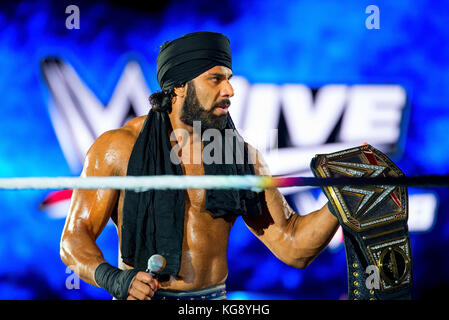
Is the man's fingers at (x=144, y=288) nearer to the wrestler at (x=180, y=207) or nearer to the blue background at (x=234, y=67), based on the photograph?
the wrestler at (x=180, y=207)

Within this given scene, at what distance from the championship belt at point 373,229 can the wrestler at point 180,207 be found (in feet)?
0.41

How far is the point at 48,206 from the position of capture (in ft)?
8.95

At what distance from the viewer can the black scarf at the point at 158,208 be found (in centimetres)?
154

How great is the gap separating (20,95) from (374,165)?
75.7 inches

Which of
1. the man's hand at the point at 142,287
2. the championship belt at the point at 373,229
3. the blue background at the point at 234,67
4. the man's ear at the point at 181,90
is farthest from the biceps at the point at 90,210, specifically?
the blue background at the point at 234,67

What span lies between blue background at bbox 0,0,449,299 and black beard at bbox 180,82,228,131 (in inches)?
41.9

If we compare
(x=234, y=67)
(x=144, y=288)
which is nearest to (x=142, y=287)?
(x=144, y=288)

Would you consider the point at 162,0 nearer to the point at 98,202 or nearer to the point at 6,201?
the point at 6,201

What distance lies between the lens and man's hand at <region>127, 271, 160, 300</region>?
1330mm

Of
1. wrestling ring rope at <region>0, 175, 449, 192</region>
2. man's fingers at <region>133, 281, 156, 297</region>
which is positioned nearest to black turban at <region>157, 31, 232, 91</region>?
wrestling ring rope at <region>0, 175, 449, 192</region>

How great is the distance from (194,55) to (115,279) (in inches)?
28.2

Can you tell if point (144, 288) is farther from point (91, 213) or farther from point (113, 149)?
point (113, 149)

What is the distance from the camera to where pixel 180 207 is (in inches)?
62.6

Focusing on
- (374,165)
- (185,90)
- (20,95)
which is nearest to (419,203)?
(374,165)
